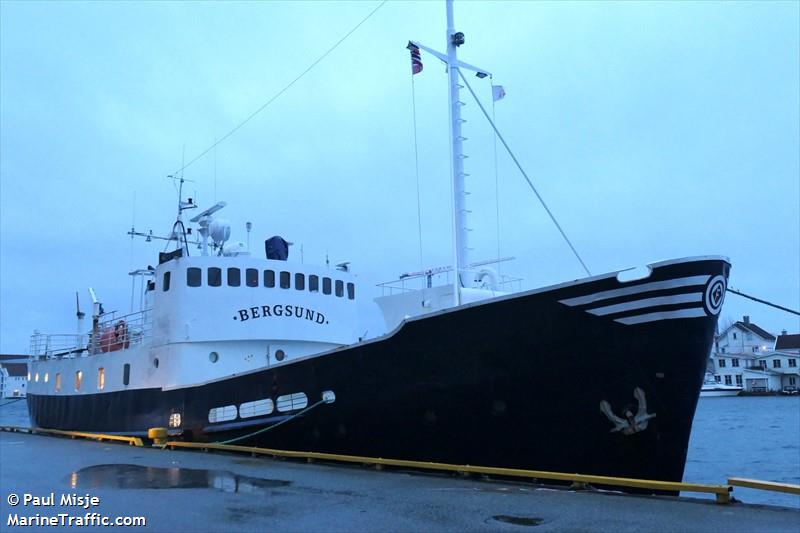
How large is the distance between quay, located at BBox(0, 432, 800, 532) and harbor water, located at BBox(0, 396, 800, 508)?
1057cm

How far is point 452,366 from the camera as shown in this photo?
9992mm

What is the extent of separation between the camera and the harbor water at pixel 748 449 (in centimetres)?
2019

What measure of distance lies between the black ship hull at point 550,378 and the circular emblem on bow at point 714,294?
0.02 m

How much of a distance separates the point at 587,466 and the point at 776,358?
8161 cm

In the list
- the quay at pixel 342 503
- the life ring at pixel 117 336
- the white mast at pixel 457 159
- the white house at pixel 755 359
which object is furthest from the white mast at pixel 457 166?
the white house at pixel 755 359

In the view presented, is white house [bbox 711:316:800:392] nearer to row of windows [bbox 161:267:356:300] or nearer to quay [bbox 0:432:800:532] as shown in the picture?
row of windows [bbox 161:267:356:300]

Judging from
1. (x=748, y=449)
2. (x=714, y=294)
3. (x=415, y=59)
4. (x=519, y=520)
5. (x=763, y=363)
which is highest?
(x=415, y=59)

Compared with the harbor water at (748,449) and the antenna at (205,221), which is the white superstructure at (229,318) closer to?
the antenna at (205,221)

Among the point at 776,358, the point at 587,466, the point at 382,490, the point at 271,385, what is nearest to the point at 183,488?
the point at 382,490

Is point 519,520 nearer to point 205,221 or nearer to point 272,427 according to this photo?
point 272,427

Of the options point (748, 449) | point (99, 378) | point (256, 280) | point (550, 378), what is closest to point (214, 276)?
point (256, 280)

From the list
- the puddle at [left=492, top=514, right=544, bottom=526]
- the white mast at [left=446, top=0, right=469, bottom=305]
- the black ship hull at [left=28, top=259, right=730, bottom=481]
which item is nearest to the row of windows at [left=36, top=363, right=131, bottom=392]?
the black ship hull at [left=28, top=259, right=730, bottom=481]

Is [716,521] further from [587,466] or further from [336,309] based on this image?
[336,309]

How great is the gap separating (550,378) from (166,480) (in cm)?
594
